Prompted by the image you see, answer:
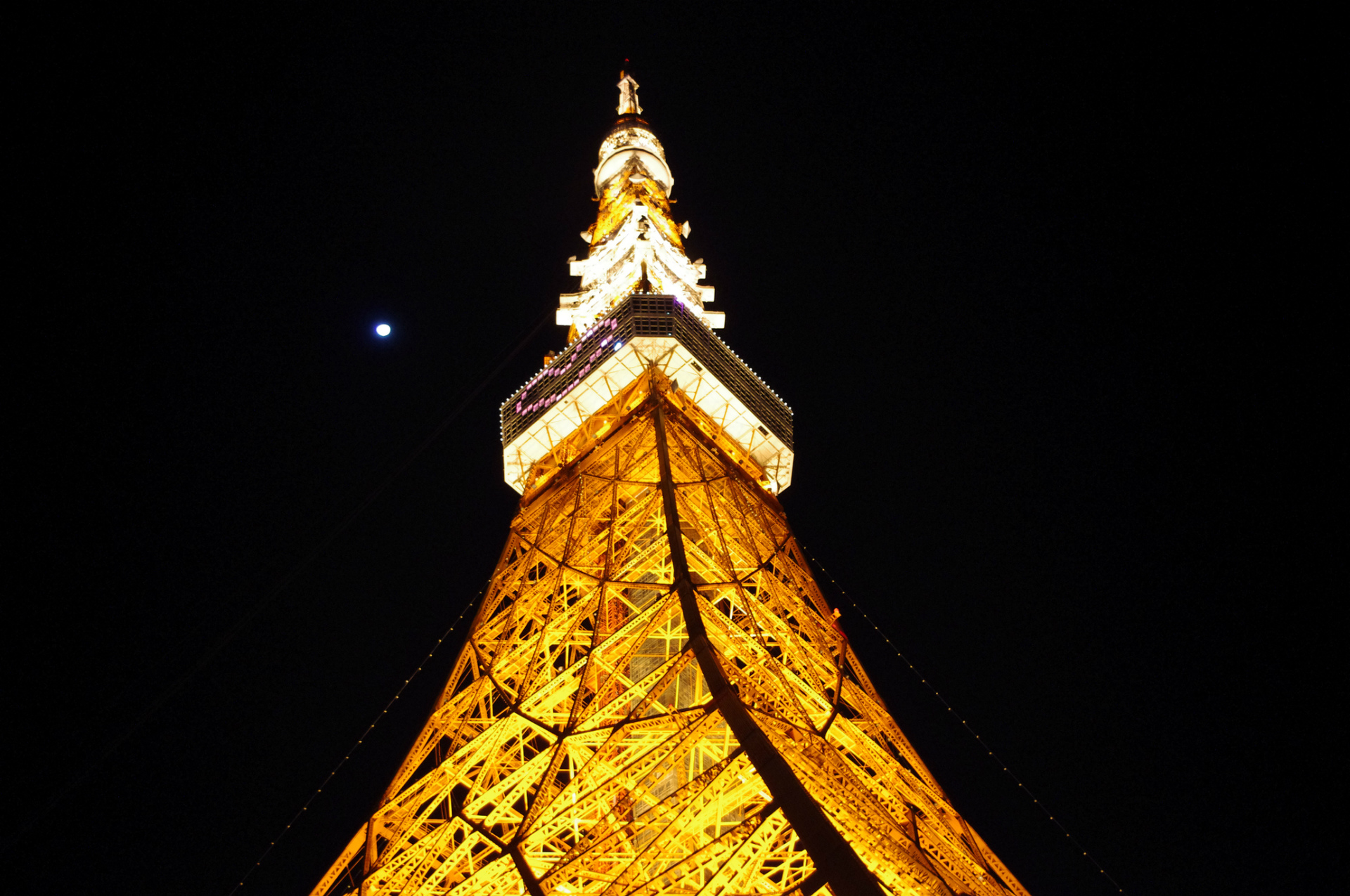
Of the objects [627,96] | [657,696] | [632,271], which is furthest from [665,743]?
[627,96]

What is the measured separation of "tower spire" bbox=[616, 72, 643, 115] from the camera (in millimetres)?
35125

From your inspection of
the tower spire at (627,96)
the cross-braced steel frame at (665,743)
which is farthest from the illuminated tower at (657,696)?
the tower spire at (627,96)

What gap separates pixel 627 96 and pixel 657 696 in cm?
2858

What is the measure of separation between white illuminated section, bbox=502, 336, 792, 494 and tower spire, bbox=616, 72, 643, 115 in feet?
54.0

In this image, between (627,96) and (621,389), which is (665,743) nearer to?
(621,389)

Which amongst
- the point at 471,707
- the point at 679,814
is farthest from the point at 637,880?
the point at 471,707

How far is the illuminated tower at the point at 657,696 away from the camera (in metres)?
9.85

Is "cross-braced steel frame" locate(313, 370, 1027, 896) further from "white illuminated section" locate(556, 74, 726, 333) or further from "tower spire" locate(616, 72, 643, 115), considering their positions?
"tower spire" locate(616, 72, 643, 115)

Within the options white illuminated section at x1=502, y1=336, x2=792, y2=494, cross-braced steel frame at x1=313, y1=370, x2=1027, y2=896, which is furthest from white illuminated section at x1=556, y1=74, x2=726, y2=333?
cross-braced steel frame at x1=313, y1=370, x2=1027, y2=896

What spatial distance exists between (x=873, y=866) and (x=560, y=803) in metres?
3.12

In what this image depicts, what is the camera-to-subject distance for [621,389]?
68.1ft

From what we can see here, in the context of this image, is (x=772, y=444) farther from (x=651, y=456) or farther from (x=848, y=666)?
(x=848, y=666)

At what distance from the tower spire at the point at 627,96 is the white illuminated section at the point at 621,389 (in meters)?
16.5

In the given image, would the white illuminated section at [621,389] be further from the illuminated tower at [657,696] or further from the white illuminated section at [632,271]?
the white illuminated section at [632,271]
